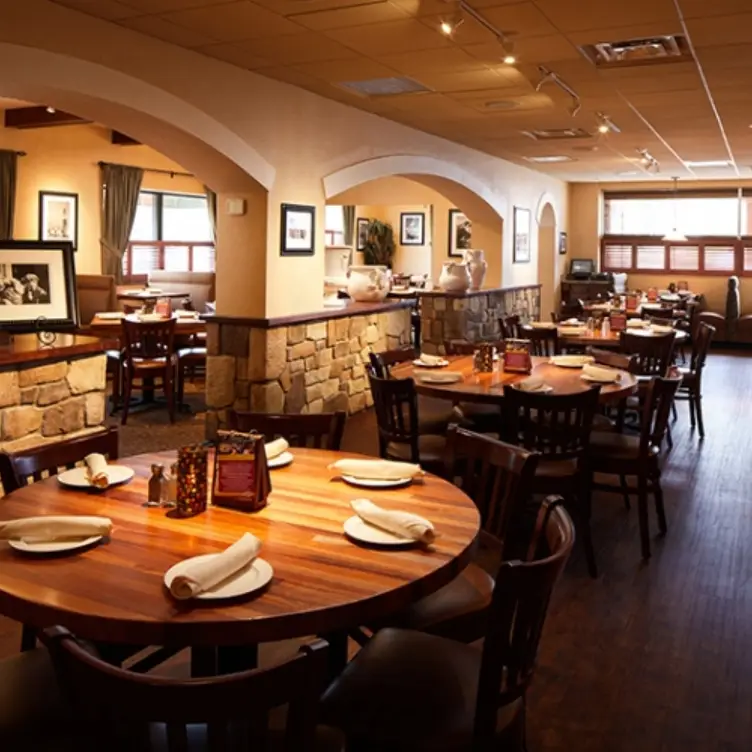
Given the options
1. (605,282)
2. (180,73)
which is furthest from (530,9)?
(605,282)

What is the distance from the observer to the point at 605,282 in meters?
13.3

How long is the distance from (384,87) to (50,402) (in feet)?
11.9

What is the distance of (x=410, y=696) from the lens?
185 cm

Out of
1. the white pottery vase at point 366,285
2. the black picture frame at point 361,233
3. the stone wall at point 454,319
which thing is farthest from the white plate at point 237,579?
the black picture frame at point 361,233

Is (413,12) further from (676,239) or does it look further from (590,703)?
(676,239)

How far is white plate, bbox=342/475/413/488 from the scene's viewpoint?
7.78 feet

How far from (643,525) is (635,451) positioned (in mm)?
363

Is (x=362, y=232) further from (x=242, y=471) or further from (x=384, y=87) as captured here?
(x=242, y=471)

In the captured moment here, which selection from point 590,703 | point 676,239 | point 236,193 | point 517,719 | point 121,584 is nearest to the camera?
point 121,584

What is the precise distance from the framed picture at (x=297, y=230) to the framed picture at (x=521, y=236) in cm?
512

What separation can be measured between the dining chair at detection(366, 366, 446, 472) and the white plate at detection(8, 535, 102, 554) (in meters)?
2.24

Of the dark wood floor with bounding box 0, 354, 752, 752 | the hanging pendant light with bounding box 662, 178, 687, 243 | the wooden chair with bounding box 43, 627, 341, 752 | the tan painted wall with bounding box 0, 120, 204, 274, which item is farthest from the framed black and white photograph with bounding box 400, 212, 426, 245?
the wooden chair with bounding box 43, 627, 341, 752

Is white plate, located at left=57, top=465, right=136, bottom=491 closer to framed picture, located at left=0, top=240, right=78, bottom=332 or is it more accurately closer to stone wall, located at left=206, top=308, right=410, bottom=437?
framed picture, located at left=0, top=240, right=78, bottom=332

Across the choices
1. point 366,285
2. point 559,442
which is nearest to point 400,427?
point 559,442
